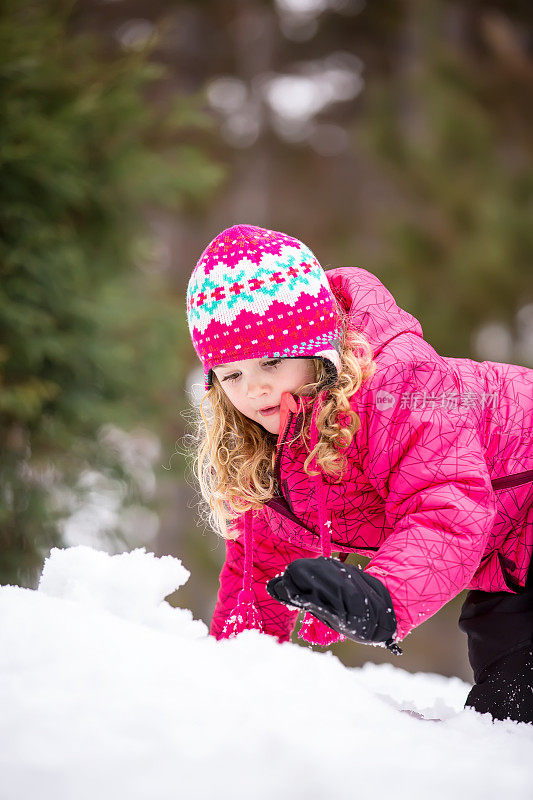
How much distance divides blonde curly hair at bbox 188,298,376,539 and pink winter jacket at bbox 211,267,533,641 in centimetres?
3

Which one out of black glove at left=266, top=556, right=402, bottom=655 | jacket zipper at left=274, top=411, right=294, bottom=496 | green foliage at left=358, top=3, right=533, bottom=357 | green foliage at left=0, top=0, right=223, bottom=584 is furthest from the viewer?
green foliage at left=358, top=3, right=533, bottom=357

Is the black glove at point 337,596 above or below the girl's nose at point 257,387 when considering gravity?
below

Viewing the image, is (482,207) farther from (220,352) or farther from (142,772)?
(142,772)

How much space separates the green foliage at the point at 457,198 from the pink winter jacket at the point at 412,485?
460 centimetres

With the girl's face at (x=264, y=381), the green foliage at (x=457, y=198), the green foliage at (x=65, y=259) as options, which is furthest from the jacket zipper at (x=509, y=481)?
the green foliage at (x=457, y=198)

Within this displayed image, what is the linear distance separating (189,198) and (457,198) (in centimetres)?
231

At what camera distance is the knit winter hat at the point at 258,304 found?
1.65m

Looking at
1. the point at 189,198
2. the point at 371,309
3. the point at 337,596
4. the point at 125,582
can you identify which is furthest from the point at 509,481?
the point at 189,198

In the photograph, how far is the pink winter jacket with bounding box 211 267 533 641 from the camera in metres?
1.43

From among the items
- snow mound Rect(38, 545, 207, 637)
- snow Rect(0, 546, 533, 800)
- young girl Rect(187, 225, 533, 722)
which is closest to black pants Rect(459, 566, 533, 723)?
young girl Rect(187, 225, 533, 722)

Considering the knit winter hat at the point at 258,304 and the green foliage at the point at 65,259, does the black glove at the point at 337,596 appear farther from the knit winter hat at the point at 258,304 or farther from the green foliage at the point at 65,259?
the green foliage at the point at 65,259

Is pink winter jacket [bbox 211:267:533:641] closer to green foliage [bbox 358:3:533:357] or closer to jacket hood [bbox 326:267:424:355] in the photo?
jacket hood [bbox 326:267:424:355]

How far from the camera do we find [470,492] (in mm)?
1477

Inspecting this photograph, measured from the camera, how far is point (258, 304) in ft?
5.41
